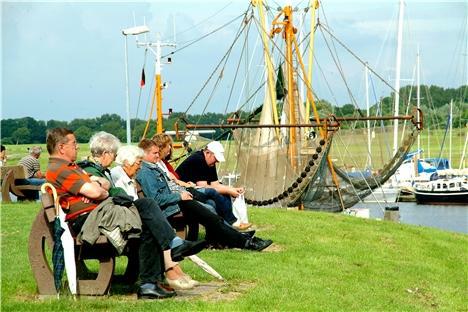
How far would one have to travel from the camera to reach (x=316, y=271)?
10000 mm

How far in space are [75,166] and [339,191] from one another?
20.9 metres

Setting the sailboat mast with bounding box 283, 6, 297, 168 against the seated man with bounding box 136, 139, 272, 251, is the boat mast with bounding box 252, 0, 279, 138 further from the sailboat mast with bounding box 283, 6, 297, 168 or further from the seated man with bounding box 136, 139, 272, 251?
the seated man with bounding box 136, 139, 272, 251

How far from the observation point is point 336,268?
1040 cm

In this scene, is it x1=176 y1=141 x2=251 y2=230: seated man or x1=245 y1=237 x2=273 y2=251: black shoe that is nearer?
x1=245 y1=237 x2=273 y2=251: black shoe

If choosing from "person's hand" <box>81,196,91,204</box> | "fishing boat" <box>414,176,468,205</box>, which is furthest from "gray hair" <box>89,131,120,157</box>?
"fishing boat" <box>414,176,468,205</box>

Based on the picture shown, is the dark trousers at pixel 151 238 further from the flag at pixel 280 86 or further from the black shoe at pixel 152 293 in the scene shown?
the flag at pixel 280 86

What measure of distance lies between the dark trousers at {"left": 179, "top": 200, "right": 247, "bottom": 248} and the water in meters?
26.8

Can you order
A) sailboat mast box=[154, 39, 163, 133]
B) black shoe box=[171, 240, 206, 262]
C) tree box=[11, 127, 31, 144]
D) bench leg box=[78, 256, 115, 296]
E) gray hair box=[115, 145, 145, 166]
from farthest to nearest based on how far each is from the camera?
sailboat mast box=[154, 39, 163, 133]
tree box=[11, 127, 31, 144]
gray hair box=[115, 145, 145, 166]
black shoe box=[171, 240, 206, 262]
bench leg box=[78, 256, 115, 296]

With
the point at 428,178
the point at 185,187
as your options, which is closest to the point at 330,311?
the point at 185,187

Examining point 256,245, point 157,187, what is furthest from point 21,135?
point 157,187

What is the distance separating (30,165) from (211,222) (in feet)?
30.4

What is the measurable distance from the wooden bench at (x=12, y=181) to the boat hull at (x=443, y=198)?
4414 centimetres

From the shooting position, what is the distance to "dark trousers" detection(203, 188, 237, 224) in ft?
36.5

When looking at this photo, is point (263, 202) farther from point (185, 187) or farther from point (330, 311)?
point (330, 311)
